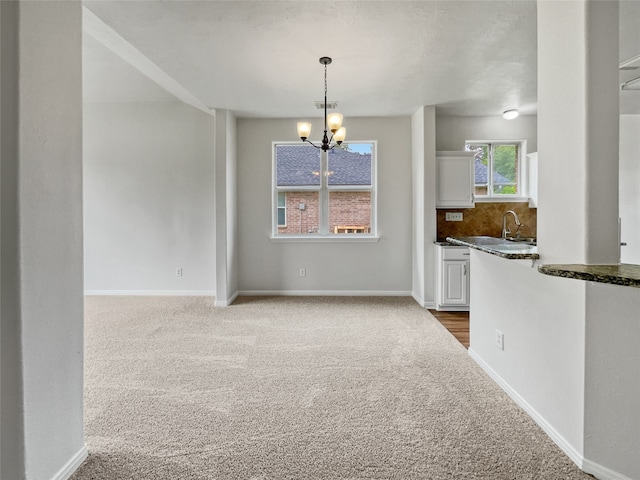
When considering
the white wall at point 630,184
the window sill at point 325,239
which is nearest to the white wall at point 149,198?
the window sill at point 325,239

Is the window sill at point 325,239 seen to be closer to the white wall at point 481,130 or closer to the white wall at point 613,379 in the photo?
the white wall at point 481,130

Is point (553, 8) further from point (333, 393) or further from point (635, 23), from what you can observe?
point (333, 393)

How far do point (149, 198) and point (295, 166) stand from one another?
86.3 inches

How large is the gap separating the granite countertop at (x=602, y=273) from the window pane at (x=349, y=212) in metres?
3.68

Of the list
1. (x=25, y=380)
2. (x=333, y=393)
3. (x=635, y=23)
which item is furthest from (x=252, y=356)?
(x=635, y=23)

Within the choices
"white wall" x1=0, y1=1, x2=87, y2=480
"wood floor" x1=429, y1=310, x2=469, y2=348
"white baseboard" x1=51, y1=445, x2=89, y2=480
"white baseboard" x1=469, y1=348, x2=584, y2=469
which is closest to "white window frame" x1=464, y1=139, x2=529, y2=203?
"wood floor" x1=429, y1=310, x2=469, y2=348

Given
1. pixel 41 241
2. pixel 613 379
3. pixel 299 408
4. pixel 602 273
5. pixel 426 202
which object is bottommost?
pixel 299 408

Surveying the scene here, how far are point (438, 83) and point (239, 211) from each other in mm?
3063

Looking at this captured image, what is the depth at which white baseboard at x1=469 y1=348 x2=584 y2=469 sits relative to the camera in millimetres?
1627

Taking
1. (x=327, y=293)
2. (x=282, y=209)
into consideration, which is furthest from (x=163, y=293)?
(x=327, y=293)

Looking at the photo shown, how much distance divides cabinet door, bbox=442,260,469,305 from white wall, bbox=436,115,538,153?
1743 millimetres

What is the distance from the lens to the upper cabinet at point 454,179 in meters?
4.61

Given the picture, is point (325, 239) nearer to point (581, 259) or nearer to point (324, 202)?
point (324, 202)

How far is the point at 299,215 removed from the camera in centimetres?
521
